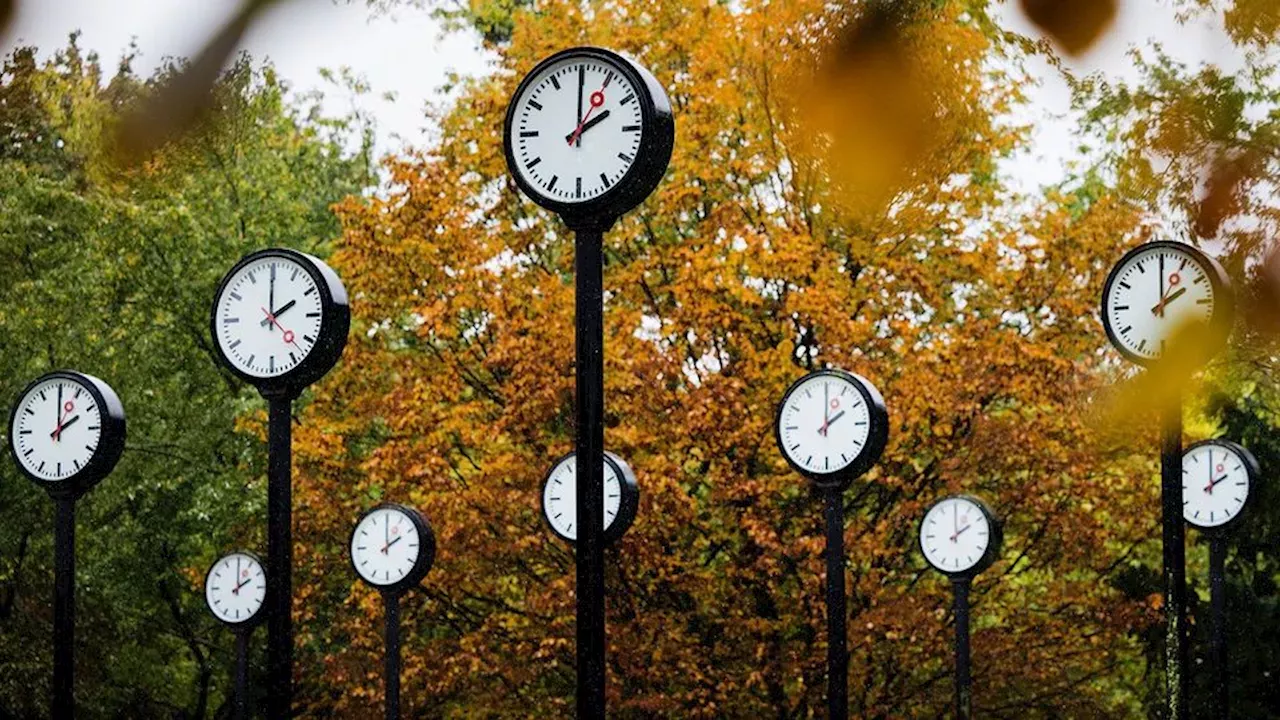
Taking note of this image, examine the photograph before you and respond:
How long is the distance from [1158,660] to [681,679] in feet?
14.5

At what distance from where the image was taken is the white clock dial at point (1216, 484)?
11891 millimetres

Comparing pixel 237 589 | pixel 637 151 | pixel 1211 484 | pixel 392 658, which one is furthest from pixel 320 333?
pixel 237 589

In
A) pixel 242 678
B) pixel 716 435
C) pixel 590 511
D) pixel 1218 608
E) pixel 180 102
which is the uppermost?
pixel 716 435

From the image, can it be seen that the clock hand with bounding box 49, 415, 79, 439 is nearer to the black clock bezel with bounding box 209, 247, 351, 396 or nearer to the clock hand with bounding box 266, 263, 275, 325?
the black clock bezel with bounding box 209, 247, 351, 396

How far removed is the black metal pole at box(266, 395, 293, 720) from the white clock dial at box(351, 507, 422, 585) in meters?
5.47

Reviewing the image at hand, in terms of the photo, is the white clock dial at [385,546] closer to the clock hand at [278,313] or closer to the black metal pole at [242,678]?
the black metal pole at [242,678]

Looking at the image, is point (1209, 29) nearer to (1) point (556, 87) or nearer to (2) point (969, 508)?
(1) point (556, 87)

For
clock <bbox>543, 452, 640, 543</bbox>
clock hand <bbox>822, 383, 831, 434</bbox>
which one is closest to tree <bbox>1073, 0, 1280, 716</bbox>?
clock hand <bbox>822, 383, 831, 434</bbox>

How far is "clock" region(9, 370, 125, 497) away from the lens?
7988 millimetres

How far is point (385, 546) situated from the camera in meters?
11.1

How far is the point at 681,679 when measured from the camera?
13.9m

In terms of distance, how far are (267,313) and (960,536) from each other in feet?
19.8

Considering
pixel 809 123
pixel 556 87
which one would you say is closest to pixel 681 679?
pixel 556 87

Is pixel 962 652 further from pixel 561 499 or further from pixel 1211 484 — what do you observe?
pixel 1211 484
